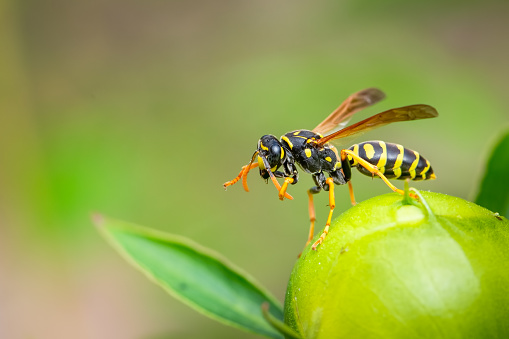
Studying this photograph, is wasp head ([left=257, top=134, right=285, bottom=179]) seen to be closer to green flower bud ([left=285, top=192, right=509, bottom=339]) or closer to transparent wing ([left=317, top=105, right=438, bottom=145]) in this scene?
transparent wing ([left=317, top=105, right=438, bottom=145])

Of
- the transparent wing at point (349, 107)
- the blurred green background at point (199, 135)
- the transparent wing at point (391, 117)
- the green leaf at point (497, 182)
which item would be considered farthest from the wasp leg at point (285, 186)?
the blurred green background at point (199, 135)

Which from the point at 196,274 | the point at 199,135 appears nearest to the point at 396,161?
the point at 196,274

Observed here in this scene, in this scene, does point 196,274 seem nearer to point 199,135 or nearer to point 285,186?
point 285,186

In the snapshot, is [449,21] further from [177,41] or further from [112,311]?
[112,311]

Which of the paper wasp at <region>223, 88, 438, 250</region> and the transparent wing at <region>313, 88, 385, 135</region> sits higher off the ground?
the transparent wing at <region>313, 88, 385, 135</region>

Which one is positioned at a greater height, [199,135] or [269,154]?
[269,154]

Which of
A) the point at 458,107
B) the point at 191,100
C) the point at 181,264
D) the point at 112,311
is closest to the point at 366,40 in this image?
the point at 458,107

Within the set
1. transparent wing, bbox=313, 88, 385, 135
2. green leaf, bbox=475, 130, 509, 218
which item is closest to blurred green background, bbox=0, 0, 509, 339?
transparent wing, bbox=313, 88, 385, 135
